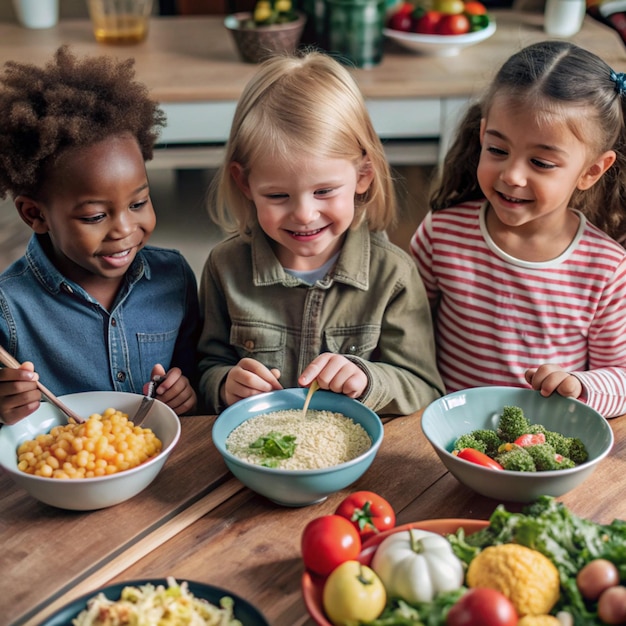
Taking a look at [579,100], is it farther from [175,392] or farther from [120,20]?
[120,20]

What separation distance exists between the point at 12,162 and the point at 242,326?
1.78ft

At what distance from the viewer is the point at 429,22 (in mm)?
3518

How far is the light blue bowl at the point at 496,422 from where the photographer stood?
4.10 ft

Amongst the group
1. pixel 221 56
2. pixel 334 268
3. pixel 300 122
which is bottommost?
pixel 221 56

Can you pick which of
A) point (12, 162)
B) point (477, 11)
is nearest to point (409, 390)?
point (12, 162)

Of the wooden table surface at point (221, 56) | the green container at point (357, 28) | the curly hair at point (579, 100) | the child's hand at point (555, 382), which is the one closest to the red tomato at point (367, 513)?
the child's hand at point (555, 382)

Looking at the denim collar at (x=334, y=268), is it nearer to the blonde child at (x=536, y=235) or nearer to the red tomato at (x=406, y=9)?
the blonde child at (x=536, y=235)

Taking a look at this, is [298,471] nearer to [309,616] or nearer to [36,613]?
[309,616]

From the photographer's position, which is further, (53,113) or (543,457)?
(53,113)

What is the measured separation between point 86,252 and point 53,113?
0.26 m

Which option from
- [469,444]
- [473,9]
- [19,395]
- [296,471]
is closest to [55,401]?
[19,395]

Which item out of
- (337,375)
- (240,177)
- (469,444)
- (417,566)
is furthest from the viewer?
(240,177)

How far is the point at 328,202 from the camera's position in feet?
5.34

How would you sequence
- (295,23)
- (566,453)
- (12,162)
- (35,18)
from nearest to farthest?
(566,453) → (12,162) → (295,23) → (35,18)
